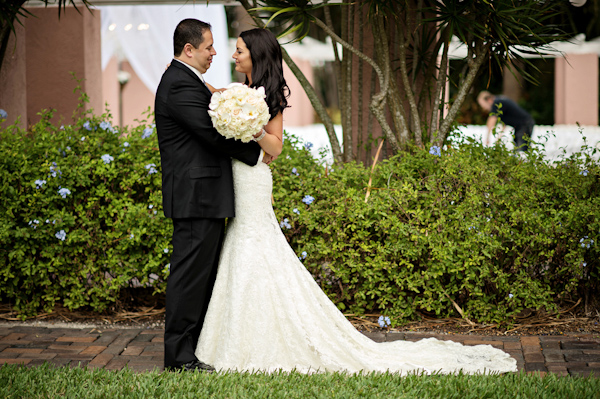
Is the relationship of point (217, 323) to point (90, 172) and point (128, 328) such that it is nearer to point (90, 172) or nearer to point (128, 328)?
point (128, 328)

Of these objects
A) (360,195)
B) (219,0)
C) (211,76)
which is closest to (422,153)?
(360,195)

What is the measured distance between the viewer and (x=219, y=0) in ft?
22.8

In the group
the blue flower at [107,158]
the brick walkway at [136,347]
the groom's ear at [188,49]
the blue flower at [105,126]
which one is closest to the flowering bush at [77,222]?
the blue flower at [107,158]

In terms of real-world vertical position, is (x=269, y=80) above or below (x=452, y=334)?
above

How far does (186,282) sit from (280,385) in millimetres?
733

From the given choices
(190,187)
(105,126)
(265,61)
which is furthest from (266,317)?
(105,126)

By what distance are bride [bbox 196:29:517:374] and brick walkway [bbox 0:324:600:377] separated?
35 centimetres

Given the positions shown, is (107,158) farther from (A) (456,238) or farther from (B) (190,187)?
(A) (456,238)

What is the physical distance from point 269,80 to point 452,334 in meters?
2.12

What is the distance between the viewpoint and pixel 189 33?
3.37m

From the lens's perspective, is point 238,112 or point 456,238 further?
point 456,238

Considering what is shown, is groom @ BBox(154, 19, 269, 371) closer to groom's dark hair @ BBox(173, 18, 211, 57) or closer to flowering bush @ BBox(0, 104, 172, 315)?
groom's dark hair @ BBox(173, 18, 211, 57)

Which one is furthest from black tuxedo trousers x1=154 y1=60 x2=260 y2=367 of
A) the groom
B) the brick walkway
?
the brick walkway

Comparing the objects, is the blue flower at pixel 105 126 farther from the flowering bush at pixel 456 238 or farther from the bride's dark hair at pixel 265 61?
the bride's dark hair at pixel 265 61
